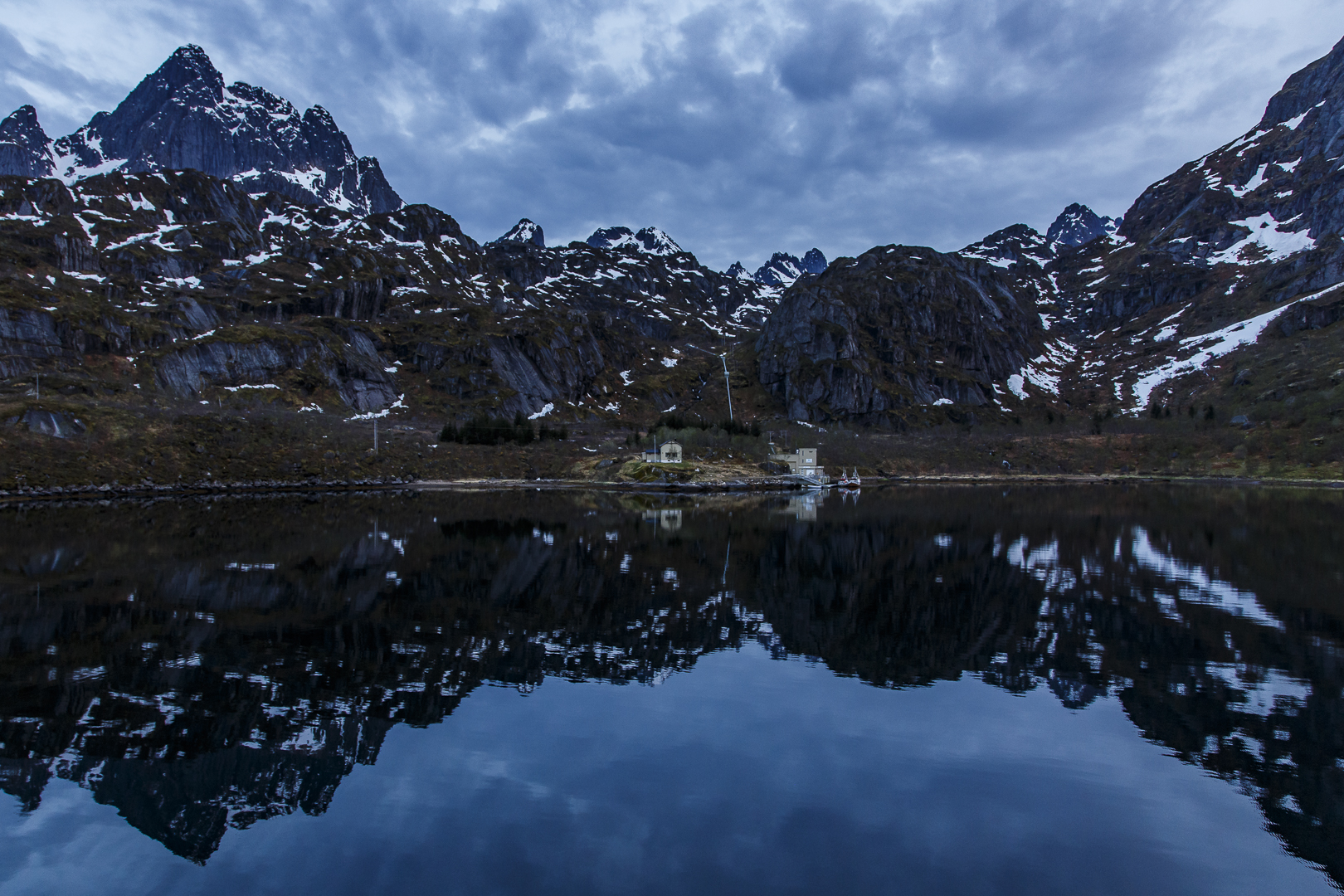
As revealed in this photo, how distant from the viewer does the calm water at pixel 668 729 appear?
8.43 meters

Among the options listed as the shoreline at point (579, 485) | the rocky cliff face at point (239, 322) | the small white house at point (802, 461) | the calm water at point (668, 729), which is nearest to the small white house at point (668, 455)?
the shoreline at point (579, 485)

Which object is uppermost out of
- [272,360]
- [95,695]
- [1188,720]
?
[272,360]

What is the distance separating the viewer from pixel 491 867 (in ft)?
27.0

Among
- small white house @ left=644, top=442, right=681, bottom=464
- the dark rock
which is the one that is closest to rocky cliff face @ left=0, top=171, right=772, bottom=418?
the dark rock

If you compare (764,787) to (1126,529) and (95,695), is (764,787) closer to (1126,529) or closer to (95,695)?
(95,695)

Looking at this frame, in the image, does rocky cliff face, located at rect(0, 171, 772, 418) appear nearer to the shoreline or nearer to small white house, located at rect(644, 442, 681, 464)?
the shoreline

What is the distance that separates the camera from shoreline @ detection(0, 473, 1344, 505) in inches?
2645

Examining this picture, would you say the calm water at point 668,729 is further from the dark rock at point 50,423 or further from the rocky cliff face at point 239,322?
the rocky cliff face at point 239,322

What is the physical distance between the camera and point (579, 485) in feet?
305

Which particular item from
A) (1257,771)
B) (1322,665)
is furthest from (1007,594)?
(1257,771)

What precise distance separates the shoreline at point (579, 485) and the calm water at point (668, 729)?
4831 cm

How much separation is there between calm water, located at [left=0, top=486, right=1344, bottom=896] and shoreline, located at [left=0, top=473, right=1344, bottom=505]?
1902 inches

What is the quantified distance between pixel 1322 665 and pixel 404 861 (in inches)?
774

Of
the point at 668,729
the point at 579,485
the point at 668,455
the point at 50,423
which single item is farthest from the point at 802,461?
the point at 668,729
